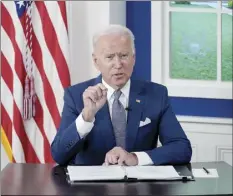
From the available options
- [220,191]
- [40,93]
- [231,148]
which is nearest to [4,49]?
[40,93]

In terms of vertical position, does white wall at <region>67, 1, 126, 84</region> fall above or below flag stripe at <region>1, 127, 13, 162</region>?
above

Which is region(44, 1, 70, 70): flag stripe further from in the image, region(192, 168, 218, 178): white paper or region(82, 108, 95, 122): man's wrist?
region(192, 168, 218, 178): white paper

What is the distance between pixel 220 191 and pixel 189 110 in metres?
2.37

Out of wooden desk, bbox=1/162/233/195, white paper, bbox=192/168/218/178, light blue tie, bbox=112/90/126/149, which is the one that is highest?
light blue tie, bbox=112/90/126/149

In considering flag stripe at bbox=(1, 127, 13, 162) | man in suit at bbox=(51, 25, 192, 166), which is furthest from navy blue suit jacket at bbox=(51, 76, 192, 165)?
flag stripe at bbox=(1, 127, 13, 162)

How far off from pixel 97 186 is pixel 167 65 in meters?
2.48

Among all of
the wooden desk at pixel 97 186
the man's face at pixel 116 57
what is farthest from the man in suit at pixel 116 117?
the wooden desk at pixel 97 186

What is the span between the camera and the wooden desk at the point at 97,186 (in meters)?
2.11

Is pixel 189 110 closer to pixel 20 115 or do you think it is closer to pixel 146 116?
pixel 20 115

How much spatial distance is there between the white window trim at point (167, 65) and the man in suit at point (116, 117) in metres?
A: 1.52

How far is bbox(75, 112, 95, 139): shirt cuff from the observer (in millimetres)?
2635

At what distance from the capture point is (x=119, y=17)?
4410 millimetres

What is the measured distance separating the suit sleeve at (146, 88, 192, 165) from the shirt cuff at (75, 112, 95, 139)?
265 mm

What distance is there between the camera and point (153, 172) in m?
2.35
